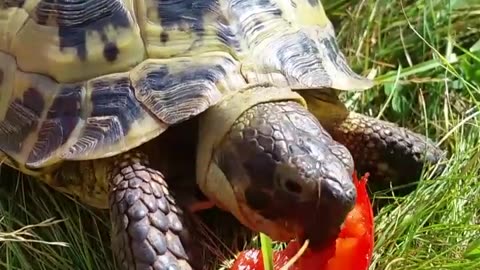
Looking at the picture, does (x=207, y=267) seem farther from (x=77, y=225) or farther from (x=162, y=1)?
(x=162, y=1)

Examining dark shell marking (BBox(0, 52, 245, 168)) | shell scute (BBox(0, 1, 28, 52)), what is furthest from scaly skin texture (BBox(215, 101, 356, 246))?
shell scute (BBox(0, 1, 28, 52))

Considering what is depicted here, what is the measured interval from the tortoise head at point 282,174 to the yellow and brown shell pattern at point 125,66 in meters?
0.10

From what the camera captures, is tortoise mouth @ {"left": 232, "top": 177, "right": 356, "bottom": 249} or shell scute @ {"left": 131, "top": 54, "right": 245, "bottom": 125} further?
shell scute @ {"left": 131, "top": 54, "right": 245, "bottom": 125}

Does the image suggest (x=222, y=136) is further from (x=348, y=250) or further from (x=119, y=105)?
(x=348, y=250)

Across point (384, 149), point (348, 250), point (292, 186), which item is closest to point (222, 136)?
→ point (292, 186)

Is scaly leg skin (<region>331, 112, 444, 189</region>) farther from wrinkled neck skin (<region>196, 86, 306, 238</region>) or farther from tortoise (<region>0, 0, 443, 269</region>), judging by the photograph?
wrinkled neck skin (<region>196, 86, 306, 238</region>)

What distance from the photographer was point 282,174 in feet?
6.50

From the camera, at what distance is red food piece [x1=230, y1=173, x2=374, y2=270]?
6.70 ft

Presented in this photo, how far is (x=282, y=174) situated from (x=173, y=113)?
28 centimetres

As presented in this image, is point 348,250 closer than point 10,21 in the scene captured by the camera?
Yes

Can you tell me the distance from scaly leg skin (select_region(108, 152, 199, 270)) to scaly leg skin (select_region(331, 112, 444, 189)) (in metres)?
0.57

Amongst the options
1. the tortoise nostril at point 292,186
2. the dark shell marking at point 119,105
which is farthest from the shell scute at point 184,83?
the tortoise nostril at point 292,186

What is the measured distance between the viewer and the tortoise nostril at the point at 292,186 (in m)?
1.96

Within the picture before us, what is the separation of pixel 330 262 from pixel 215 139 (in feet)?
1.11
